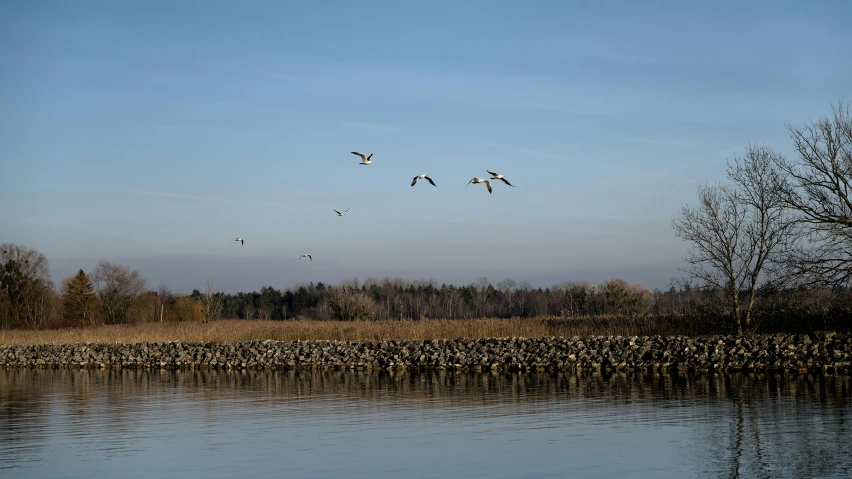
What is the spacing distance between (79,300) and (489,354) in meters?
55.5

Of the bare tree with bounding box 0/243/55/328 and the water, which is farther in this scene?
the bare tree with bounding box 0/243/55/328

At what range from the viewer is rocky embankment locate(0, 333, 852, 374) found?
29.1 meters

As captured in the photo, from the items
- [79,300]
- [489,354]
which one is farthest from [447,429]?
[79,300]

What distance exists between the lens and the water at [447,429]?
13438mm

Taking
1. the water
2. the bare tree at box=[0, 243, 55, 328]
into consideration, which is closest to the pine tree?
the bare tree at box=[0, 243, 55, 328]

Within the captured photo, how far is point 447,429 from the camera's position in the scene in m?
17.4

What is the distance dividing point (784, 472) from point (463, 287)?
365 ft

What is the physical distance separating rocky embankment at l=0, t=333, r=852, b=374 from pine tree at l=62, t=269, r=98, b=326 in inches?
1290

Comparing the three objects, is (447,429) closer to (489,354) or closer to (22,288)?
(489,354)

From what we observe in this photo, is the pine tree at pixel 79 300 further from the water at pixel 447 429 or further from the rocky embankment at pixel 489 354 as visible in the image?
the water at pixel 447 429

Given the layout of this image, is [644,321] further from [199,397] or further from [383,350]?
[199,397]

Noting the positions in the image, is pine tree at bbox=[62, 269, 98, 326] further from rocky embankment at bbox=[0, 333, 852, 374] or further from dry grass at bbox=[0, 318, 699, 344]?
rocky embankment at bbox=[0, 333, 852, 374]

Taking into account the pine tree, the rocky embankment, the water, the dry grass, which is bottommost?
the water

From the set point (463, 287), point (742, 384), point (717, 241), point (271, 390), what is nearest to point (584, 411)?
point (742, 384)
